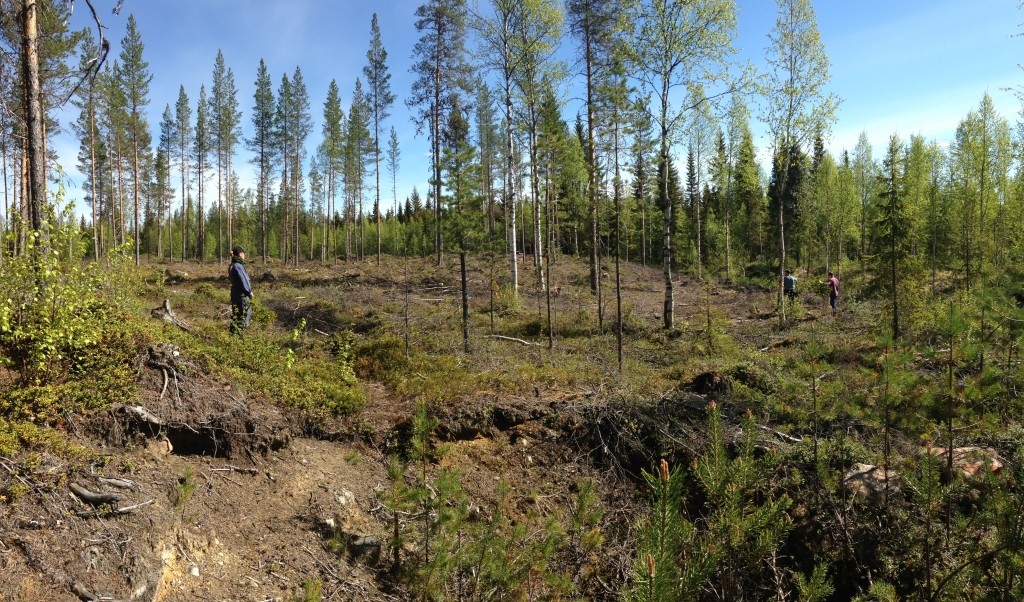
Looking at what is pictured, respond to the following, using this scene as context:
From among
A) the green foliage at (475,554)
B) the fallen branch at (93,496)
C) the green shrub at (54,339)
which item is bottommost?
the green foliage at (475,554)

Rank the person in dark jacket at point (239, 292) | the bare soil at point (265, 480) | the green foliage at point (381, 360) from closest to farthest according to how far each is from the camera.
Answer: the bare soil at point (265, 480), the person in dark jacket at point (239, 292), the green foliage at point (381, 360)

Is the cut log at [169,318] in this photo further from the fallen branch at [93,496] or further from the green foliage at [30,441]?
the fallen branch at [93,496]

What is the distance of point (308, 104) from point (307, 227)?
29.6 metres

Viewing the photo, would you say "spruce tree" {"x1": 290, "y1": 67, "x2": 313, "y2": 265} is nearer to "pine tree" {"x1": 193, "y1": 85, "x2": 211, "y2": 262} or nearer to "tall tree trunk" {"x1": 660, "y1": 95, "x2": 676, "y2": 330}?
"pine tree" {"x1": 193, "y1": 85, "x2": 211, "y2": 262}

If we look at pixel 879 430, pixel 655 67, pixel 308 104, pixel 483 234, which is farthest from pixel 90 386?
pixel 308 104

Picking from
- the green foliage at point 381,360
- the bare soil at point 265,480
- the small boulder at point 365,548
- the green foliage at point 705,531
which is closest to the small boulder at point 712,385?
the bare soil at point 265,480

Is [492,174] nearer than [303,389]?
No

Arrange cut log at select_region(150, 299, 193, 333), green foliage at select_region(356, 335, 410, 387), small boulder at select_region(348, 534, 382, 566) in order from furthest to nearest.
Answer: green foliage at select_region(356, 335, 410, 387)
cut log at select_region(150, 299, 193, 333)
small boulder at select_region(348, 534, 382, 566)

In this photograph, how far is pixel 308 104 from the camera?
1323 inches

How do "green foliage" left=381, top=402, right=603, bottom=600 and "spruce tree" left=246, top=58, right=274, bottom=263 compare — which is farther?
"spruce tree" left=246, top=58, right=274, bottom=263

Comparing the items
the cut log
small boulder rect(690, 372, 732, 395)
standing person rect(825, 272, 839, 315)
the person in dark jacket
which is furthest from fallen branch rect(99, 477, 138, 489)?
standing person rect(825, 272, 839, 315)

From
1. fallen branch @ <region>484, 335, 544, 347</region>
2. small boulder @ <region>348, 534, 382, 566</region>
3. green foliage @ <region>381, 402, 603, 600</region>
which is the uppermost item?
fallen branch @ <region>484, 335, 544, 347</region>

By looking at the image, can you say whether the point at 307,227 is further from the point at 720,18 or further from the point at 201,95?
the point at 720,18

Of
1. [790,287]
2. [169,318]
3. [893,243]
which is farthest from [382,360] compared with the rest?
[790,287]
